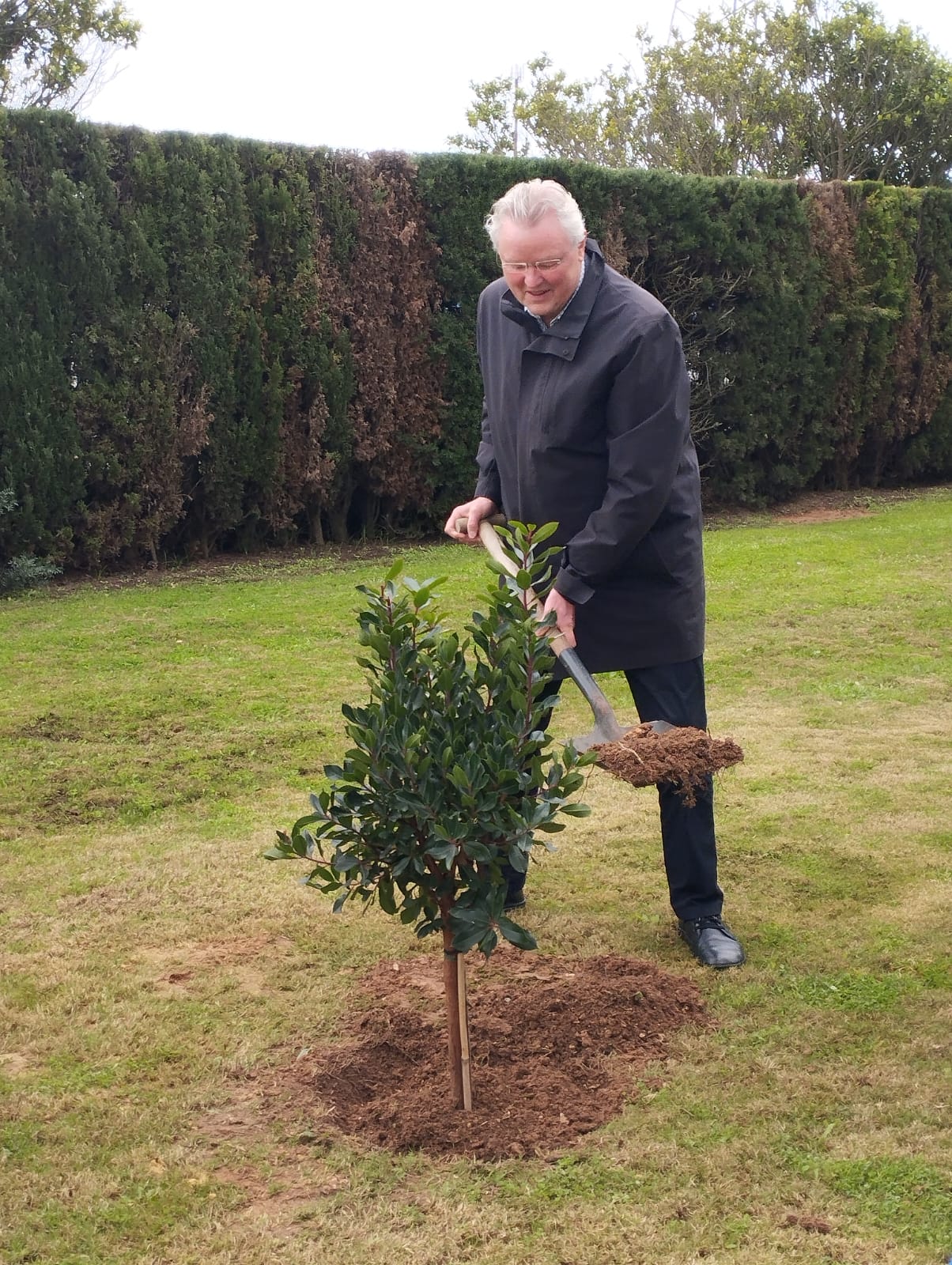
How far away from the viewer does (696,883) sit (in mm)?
3967

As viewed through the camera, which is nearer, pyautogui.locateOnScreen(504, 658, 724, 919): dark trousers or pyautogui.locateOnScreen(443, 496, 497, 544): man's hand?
pyautogui.locateOnScreen(504, 658, 724, 919): dark trousers

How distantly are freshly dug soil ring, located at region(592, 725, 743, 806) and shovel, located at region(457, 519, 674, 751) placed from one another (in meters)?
0.07

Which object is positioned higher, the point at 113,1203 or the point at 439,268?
the point at 439,268

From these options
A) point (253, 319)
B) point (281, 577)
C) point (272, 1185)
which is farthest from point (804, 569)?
point (272, 1185)

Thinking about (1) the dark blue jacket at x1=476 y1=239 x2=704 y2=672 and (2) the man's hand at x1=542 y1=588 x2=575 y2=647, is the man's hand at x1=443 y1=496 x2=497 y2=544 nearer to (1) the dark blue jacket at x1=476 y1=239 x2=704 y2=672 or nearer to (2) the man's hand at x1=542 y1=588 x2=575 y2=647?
(1) the dark blue jacket at x1=476 y1=239 x2=704 y2=672

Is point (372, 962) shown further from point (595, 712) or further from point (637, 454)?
point (637, 454)

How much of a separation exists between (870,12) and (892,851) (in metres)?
25.9

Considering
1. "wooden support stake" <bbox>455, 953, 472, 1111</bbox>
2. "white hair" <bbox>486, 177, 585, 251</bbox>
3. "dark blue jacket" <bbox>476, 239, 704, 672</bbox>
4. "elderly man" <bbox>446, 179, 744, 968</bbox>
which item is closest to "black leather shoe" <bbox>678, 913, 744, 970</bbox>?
"elderly man" <bbox>446, 179, 744, 968</bbox>

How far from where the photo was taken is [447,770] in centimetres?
286

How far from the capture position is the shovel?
3.49 m

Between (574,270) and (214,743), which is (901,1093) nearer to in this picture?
(574,270)

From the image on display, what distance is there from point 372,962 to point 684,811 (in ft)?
3.54

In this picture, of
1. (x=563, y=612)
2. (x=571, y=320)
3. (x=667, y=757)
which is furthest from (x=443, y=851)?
(x=571, y=320)

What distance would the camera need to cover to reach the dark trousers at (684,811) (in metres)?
3.85
